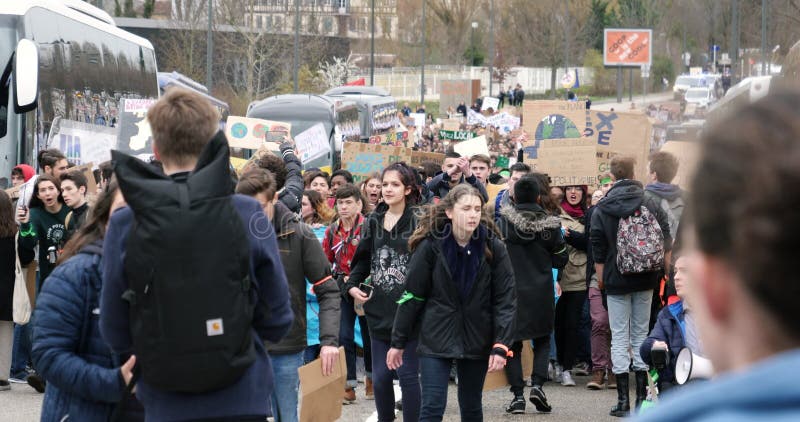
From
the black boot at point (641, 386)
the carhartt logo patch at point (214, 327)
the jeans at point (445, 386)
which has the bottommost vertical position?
the black boot at point (641, 386)

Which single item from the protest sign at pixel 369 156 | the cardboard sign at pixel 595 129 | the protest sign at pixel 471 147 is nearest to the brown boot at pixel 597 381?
the cardboard sign at pixel 595 129

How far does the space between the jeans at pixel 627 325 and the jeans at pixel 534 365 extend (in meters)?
0.59

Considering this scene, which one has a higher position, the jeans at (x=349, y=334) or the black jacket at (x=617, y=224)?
the black jacket at (x=617, y=224)

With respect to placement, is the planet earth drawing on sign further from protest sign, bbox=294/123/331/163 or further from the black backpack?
the black backpack

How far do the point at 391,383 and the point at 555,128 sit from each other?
5705mm

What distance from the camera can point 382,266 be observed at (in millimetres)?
7969

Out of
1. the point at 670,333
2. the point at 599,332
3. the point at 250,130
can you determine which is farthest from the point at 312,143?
the point at 670,333

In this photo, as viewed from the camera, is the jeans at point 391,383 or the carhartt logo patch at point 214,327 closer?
the carhartt logo patch at point 214,327

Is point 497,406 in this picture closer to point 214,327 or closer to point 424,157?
point 424,157

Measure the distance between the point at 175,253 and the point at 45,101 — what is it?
11.4 m

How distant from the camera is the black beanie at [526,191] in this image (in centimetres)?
931

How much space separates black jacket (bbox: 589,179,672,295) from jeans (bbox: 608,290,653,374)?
0.10m

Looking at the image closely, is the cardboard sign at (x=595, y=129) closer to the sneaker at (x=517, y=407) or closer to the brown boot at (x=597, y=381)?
the brown boot at (x=597, y=381)

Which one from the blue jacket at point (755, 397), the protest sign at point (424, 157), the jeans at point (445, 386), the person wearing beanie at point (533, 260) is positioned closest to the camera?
the blue jacket at point (755, 397)
